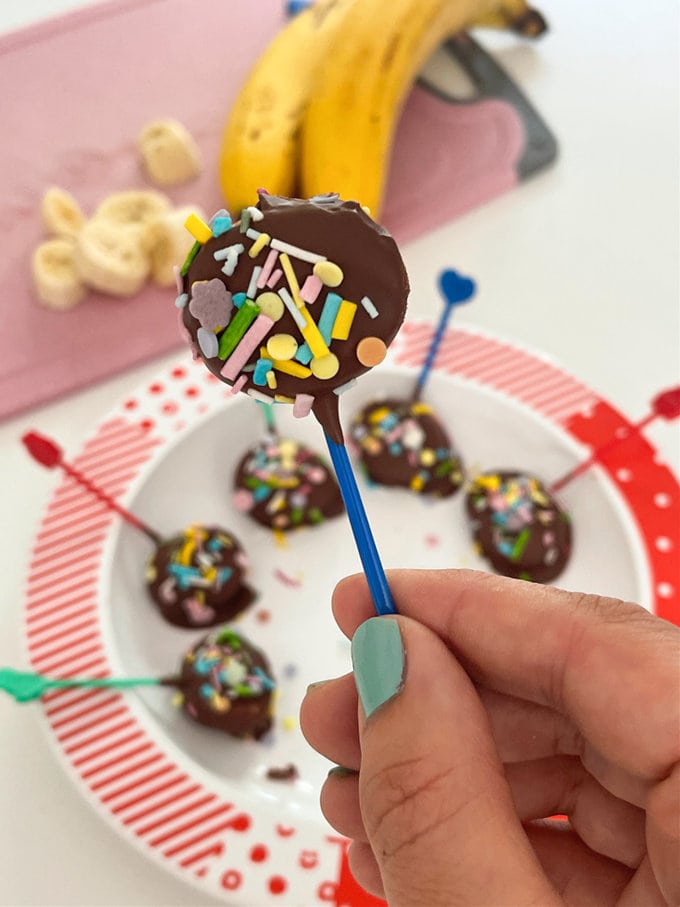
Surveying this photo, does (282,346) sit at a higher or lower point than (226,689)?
higher

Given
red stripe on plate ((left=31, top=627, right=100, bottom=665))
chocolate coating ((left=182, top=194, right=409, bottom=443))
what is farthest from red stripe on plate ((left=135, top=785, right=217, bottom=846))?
chocolate coating ((left=182, top=194, right=409, bottom=443))

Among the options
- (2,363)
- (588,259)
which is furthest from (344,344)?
(588,259)

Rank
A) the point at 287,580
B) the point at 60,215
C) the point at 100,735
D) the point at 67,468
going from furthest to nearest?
the point at 60,215 < the point at 287,580 < the point at 67,468 < the point at 100,735

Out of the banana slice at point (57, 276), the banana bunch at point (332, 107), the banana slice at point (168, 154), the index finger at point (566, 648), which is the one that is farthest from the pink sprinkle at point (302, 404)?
the banana slice at point (168, 154)

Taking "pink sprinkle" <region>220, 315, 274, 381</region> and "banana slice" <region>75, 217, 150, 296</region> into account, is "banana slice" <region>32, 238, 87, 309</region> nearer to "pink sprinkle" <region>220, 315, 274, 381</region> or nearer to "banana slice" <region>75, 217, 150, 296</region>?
"banana slice" <region>75, 217, 150, 296</region>

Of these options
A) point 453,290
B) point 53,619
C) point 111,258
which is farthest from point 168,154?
point 53,619

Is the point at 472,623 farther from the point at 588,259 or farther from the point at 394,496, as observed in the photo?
the point at 588,259

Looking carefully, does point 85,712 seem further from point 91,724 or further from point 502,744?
point 502,744
